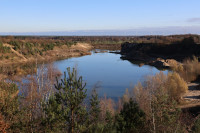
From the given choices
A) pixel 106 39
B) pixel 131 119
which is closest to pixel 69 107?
pixel 131 119

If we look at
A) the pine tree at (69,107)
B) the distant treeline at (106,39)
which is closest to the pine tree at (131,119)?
the pine tree at (69,107)

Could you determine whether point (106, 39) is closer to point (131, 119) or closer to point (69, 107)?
point (131, 119)

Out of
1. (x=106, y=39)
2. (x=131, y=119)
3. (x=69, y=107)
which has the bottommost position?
(x=131, y=119)

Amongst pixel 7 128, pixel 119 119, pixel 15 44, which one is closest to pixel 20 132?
pixel 7 128

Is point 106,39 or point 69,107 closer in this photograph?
point 69,107

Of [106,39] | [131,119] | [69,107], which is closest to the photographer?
[69,107]

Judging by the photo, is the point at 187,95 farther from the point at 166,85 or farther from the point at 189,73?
the point at 189,73

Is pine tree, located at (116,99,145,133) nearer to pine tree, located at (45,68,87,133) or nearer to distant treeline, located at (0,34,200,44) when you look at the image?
pine tree, located at (45,68,87,133)

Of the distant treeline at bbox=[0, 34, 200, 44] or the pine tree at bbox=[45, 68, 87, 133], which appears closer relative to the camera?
the pine tree at bbox=[45, 68, 87, 133]

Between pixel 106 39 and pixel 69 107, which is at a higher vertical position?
pixel 106 39

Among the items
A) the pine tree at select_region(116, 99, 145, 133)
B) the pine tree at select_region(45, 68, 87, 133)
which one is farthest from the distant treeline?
the pine tree at select_region(45, 68, 87, 133)

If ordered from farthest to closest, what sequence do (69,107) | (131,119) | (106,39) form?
(106,39) < (131,119) < (69,107)

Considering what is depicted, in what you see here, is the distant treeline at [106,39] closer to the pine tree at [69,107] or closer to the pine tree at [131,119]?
the pine tree at [131,119]

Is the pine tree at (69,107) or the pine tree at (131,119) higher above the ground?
the pine tree at (69,107)
